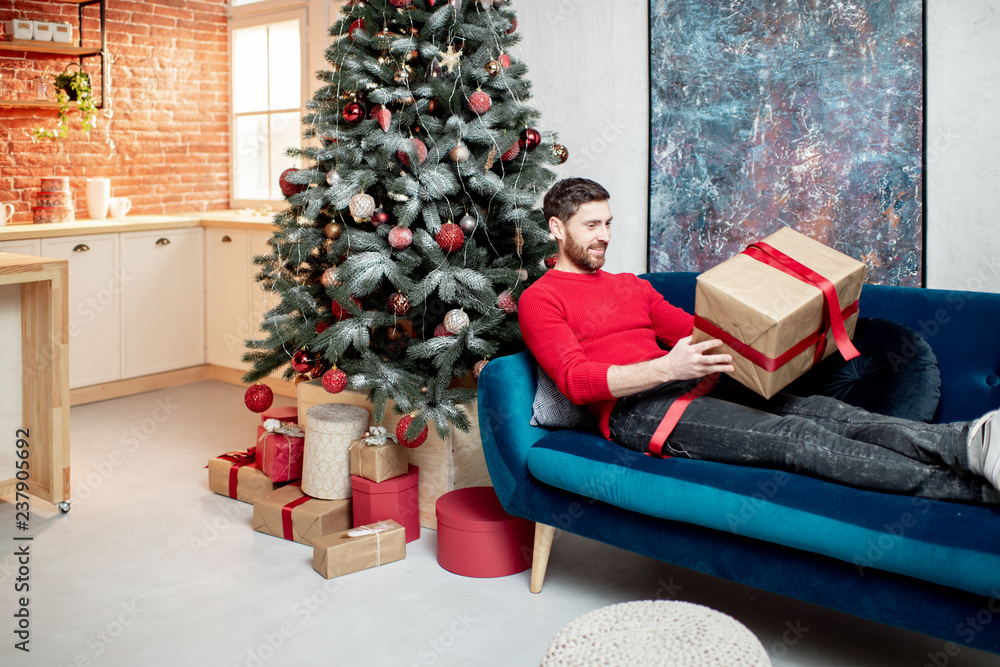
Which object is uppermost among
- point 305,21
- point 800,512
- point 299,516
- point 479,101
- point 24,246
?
point 305,21

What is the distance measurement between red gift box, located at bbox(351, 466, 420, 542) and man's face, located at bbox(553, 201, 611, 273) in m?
0.89

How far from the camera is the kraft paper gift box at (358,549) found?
2447 millimetres

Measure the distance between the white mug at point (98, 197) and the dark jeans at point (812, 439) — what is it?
3.45 meters

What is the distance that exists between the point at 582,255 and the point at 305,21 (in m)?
2.98

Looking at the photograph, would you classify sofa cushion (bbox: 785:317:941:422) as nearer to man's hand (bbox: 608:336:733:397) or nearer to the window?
man's hand (bbox: 608:336:733:397)

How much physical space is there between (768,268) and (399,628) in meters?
1.26

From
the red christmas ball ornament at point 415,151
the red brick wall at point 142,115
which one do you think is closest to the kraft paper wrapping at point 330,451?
the red christmas ball ornament at point 415,151

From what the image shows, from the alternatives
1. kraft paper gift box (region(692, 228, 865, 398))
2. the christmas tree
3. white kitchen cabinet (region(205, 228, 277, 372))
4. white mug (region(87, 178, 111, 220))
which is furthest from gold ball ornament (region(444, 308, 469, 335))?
white mug (region(87, 178, 111, 220))

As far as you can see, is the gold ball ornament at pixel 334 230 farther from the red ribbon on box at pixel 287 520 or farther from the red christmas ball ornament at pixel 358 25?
the red ribbon on box at pixel 287 520

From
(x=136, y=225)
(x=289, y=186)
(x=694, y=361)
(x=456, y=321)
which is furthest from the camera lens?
(x=136, y=225)

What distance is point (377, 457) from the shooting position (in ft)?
8.68

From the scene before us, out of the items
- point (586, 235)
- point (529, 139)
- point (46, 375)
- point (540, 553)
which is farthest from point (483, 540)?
point (46, 375)

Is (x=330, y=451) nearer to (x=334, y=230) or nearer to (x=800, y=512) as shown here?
(x=334, y=230)

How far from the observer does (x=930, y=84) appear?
2.63 metres
